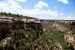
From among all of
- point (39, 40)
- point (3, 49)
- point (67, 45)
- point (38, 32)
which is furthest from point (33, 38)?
point (67, 45)

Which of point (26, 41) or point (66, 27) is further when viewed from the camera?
point (66, 27)

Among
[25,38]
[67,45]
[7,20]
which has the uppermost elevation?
[7,20]

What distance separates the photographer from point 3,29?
4703 centimetres

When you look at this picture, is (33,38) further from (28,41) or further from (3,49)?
(3,49)

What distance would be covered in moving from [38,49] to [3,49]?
7168mm

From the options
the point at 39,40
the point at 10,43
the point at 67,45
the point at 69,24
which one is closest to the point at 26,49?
the point at 10,43

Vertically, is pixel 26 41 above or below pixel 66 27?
above

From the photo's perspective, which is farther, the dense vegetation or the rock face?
the rock face

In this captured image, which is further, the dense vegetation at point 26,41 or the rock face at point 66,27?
the rock face at point 66,27

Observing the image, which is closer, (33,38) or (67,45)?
(33,38)

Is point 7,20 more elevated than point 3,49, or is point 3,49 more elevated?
point 7,20

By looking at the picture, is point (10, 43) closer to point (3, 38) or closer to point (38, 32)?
point (3, 38)

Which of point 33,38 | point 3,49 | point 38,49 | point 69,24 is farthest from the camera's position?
point 69,24

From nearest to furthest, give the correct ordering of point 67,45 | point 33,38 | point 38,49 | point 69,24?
point 38,49 < point 33,38 < point 67,45 < point 69,24
